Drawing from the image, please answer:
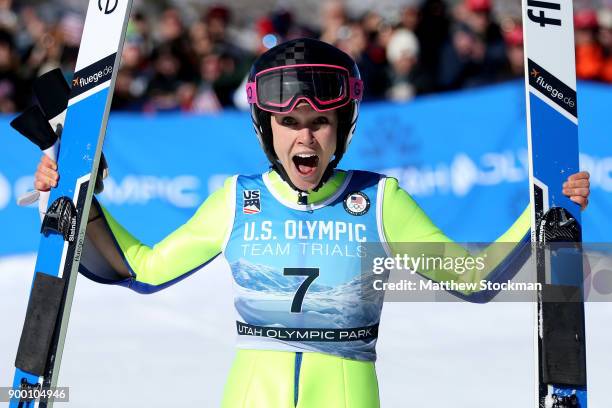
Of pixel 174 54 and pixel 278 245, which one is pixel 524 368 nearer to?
pixel 278 245

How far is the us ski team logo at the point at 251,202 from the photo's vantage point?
404 centimetres

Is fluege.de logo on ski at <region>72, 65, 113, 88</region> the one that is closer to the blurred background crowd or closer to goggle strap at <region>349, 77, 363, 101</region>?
goggle strap at <region>349, 77, 363, 101</region>

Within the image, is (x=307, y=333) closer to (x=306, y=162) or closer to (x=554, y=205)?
(x=306, y=162)

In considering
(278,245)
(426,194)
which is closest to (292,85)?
(278,245)

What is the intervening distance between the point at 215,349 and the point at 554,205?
3892 millimetres

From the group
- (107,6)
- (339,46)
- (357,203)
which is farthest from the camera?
(339,46)

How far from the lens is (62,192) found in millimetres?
4199

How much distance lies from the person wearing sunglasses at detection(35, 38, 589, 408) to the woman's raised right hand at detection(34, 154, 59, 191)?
0.38 m

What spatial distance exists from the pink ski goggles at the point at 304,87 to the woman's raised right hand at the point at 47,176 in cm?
88

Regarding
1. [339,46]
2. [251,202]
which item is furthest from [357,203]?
[339,46]

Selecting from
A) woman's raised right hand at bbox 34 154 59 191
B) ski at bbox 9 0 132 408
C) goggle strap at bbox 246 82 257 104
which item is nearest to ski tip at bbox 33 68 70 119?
ski at bbox 9 0 132 408

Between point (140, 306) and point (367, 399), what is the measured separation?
512 cm

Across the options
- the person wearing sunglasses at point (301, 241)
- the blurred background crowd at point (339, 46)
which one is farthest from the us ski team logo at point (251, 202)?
the blurred background crowd at point (339, 46)

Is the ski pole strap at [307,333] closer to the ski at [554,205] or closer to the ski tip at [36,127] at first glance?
the ski at [554,205]
